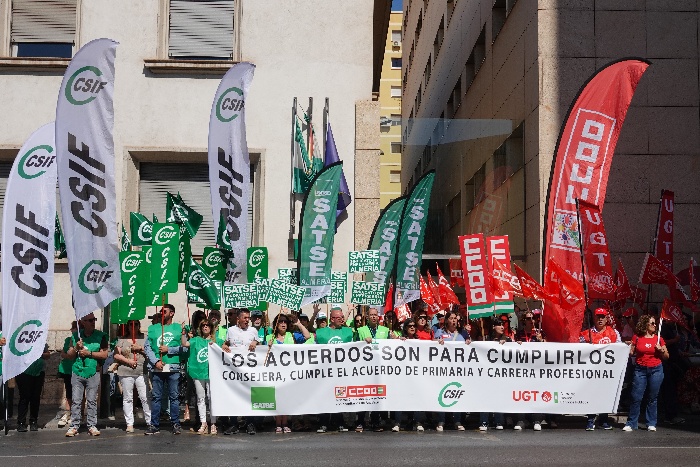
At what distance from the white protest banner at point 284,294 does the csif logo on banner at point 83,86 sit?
363 centimetres

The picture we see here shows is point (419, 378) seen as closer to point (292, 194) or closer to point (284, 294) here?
point (284, 294)

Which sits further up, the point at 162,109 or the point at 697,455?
the point at 162,109

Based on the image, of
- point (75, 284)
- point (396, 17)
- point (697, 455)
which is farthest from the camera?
point (396, 17)

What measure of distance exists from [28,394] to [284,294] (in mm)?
3917

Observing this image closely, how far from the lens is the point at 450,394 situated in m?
14.9

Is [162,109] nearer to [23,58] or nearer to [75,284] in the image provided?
[23,58]

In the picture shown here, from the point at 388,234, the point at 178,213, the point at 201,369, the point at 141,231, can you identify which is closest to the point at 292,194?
→ the point at 388,234

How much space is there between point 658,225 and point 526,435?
722cm

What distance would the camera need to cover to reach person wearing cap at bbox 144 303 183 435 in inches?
577

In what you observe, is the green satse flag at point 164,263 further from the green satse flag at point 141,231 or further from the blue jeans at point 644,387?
the blue jeans at point 644,387

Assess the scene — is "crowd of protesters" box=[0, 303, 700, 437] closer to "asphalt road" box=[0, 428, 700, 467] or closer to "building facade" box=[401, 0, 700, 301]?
"asphalt road" box=[0, 428, 700, 467]

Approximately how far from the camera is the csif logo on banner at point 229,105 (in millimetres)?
16234

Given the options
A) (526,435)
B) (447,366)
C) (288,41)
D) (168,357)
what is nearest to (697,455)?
(526,435)

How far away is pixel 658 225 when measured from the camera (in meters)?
20.0
